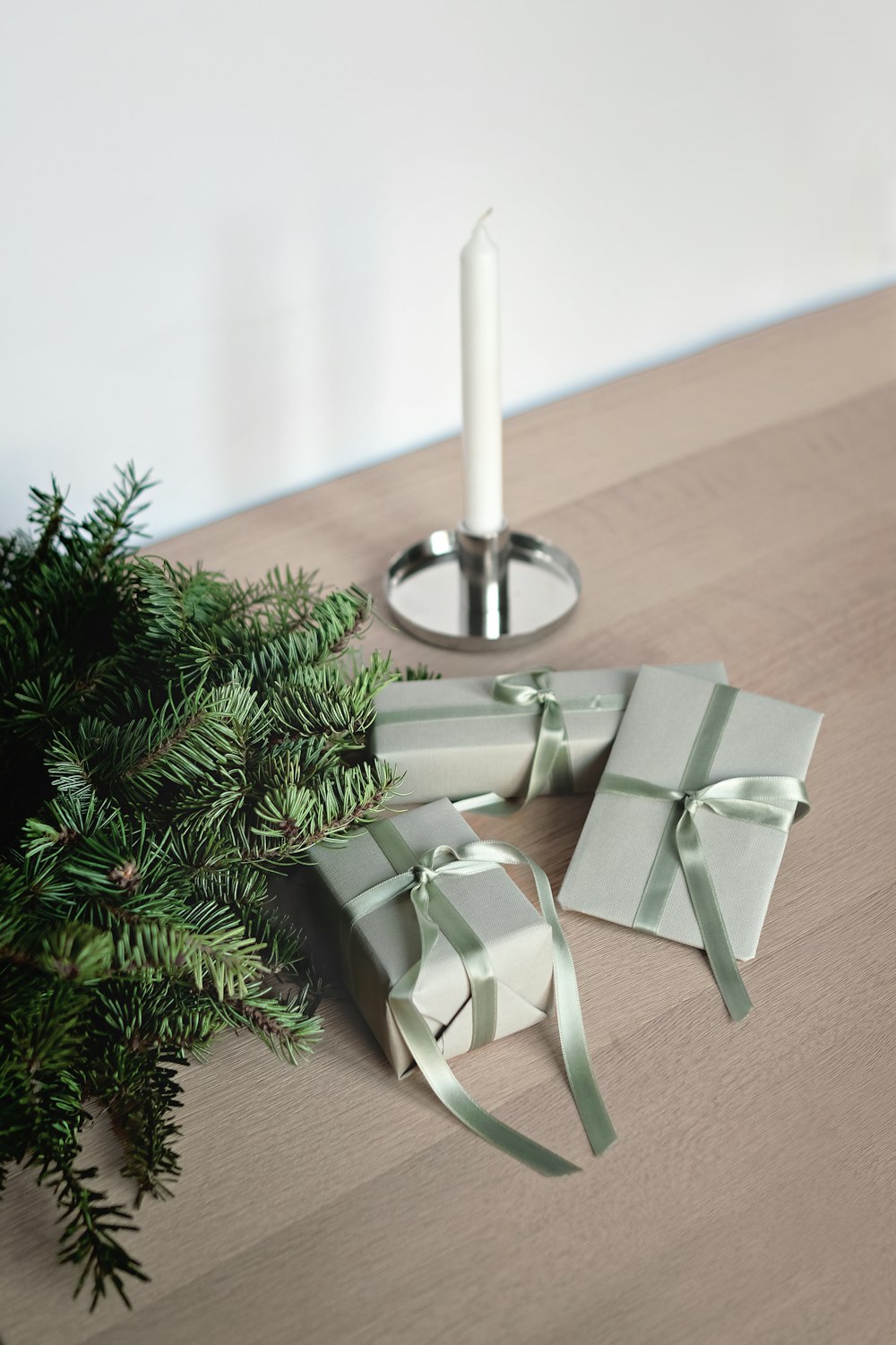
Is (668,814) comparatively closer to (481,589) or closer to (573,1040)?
(573,1040)

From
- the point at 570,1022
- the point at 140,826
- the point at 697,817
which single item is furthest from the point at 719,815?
the point at 140,826

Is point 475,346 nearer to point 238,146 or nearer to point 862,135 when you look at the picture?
point 238,146

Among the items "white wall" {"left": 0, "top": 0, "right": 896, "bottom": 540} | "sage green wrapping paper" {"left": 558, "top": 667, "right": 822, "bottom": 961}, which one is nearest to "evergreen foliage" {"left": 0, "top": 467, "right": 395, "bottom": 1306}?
"sage green wrapping paper" {"left": 558, "top": 667, "right": 822, "bottom": 961}

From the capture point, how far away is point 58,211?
0.71 m

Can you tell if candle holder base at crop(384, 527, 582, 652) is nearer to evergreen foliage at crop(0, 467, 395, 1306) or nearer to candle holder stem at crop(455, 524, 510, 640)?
candle holder stem at crop(455, 524, 510, 640)

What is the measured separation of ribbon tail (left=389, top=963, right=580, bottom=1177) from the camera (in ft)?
1.53

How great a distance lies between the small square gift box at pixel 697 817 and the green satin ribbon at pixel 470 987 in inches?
1.8

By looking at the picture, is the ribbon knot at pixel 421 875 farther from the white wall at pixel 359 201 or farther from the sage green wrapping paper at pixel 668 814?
the white wall at pixel 359 201

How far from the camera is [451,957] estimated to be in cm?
47

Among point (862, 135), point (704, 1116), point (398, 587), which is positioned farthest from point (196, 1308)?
point (862, 135)

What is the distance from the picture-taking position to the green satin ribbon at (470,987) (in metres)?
0.47

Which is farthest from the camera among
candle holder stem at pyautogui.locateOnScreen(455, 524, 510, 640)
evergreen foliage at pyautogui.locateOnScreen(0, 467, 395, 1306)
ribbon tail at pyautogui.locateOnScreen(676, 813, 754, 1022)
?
candle holder stem at pyautogui.locateOnScreen(455, 524, 510, 640)

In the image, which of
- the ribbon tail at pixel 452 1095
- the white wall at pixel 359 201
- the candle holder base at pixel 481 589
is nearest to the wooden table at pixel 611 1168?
the ribbon tail at pixel 452 1095

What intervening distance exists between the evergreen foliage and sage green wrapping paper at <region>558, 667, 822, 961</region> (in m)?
0.13
